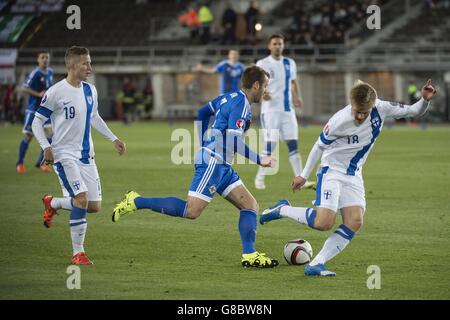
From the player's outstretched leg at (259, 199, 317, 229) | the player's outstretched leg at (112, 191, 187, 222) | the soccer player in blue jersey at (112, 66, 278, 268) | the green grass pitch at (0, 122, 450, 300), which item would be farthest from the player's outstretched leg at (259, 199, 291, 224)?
the player's outstretched leg at (112, 191, 187, 222)

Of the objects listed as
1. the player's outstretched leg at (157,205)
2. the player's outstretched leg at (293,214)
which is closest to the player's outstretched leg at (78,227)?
the player's outstretched leg at (157,205)

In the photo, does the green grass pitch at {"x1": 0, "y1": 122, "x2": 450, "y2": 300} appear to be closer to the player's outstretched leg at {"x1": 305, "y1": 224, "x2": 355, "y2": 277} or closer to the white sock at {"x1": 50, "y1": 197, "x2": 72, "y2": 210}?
the player's outstretched leg at {"x1": 305, "y1": 224, "x2": 355, "y2": 277}

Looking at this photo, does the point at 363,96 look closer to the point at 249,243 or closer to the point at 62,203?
the point at 249,243

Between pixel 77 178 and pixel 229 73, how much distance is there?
45.9 ft

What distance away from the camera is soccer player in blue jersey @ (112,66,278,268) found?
9.92 metres

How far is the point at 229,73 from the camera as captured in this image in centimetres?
2391

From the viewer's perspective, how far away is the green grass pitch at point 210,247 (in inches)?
346

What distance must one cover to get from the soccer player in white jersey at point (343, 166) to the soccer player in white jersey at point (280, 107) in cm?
795

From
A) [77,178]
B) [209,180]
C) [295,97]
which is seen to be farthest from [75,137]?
[295,97]

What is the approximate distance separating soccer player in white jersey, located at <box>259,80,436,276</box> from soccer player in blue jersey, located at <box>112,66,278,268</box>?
25.6 inches

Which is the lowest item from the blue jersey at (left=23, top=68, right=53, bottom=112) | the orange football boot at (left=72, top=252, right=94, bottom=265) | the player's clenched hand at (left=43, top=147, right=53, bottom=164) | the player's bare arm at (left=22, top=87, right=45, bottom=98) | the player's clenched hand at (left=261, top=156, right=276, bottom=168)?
the orange football boot at (left=72, top=252, right=94, bottom=265)

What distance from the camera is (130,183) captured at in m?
18.5

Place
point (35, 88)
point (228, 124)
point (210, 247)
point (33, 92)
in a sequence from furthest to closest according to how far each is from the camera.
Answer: point (35, 88) → point (33, 92) → point (210, 247) → point (228, 124)

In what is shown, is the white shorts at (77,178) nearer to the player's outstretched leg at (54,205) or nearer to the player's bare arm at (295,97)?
the player's outstretched leg at (54,205)
